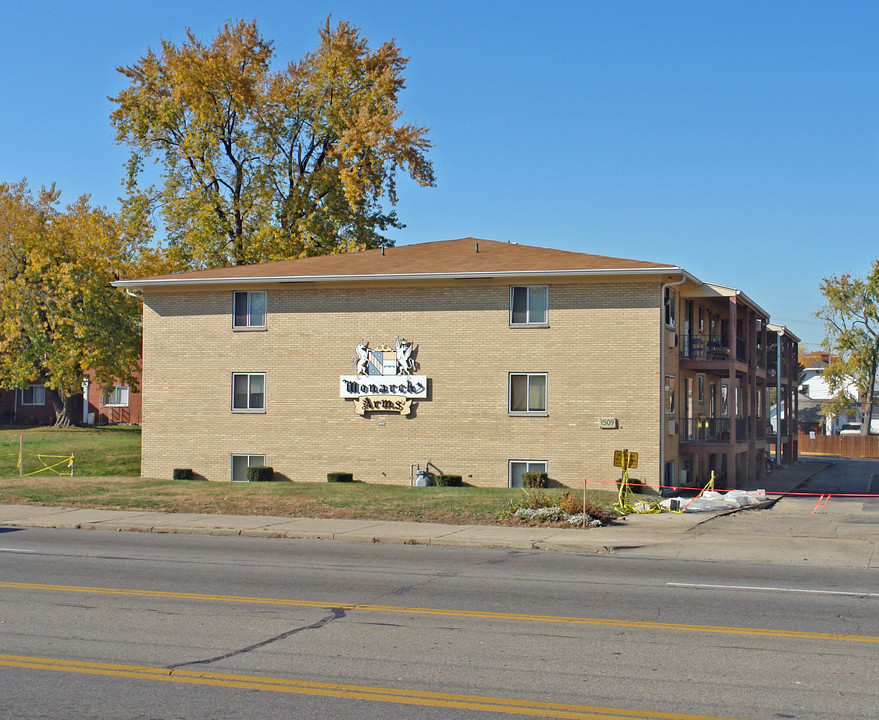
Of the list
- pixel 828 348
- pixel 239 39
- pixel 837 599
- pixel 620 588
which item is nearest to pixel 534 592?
pixel 620 588

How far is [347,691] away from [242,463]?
24.1m

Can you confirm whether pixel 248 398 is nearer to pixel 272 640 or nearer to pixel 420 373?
pixel 420 373

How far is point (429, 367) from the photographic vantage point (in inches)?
1163

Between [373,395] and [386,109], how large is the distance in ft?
63.3

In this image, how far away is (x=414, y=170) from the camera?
4616 centimetres

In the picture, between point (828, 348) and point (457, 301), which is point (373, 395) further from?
point (828, 348)

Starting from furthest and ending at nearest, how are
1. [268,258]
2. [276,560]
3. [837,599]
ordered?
[268,258] < [276,560] < [837,599]

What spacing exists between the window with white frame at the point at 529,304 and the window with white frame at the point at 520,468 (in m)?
4.10

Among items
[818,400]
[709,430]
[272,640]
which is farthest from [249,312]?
[818,400]

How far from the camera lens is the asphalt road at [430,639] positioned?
7.29 meters

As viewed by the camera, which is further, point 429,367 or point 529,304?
point 429,367

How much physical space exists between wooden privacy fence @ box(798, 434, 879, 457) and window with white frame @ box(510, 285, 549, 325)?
46332 millimetres

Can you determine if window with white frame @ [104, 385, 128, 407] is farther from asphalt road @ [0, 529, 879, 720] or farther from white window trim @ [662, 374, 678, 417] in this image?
asphalt road @ [0, 529, 879, 720]

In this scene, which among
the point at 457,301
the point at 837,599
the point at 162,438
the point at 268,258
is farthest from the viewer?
the point at 268,258
